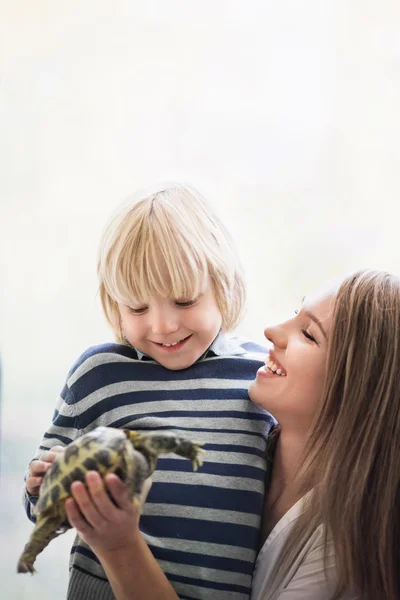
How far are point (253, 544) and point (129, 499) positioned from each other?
1.14 ft

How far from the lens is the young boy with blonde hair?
1169mm

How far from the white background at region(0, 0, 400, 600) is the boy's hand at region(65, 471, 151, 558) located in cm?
70

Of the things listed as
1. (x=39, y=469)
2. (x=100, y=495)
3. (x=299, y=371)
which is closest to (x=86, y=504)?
(x=100, y=495)

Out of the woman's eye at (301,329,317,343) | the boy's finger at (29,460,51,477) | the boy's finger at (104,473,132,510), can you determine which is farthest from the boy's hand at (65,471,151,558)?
the woman's eye at (301,329,317,343)

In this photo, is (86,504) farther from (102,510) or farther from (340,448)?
(340,448)

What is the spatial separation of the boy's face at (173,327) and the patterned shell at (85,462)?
0.29m

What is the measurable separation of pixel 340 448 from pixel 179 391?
0.29 meters

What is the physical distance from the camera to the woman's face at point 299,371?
1189 millimetres

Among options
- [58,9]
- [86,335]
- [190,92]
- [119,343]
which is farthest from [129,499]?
[58,9]

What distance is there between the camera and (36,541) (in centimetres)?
93

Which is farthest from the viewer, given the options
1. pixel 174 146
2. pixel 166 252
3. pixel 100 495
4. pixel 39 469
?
pixel 174 146

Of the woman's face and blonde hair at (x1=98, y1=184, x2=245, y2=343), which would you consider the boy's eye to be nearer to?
blonde hair at (x1=98, y1=184, x2=245, y2=343)

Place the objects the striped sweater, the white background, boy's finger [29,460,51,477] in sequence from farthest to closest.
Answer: the white background
the striped sweater
boy's finger [29,460,51,477]

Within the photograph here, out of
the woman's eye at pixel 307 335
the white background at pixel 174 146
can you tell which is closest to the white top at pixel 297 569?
the woman's eye at pixel 307 335
